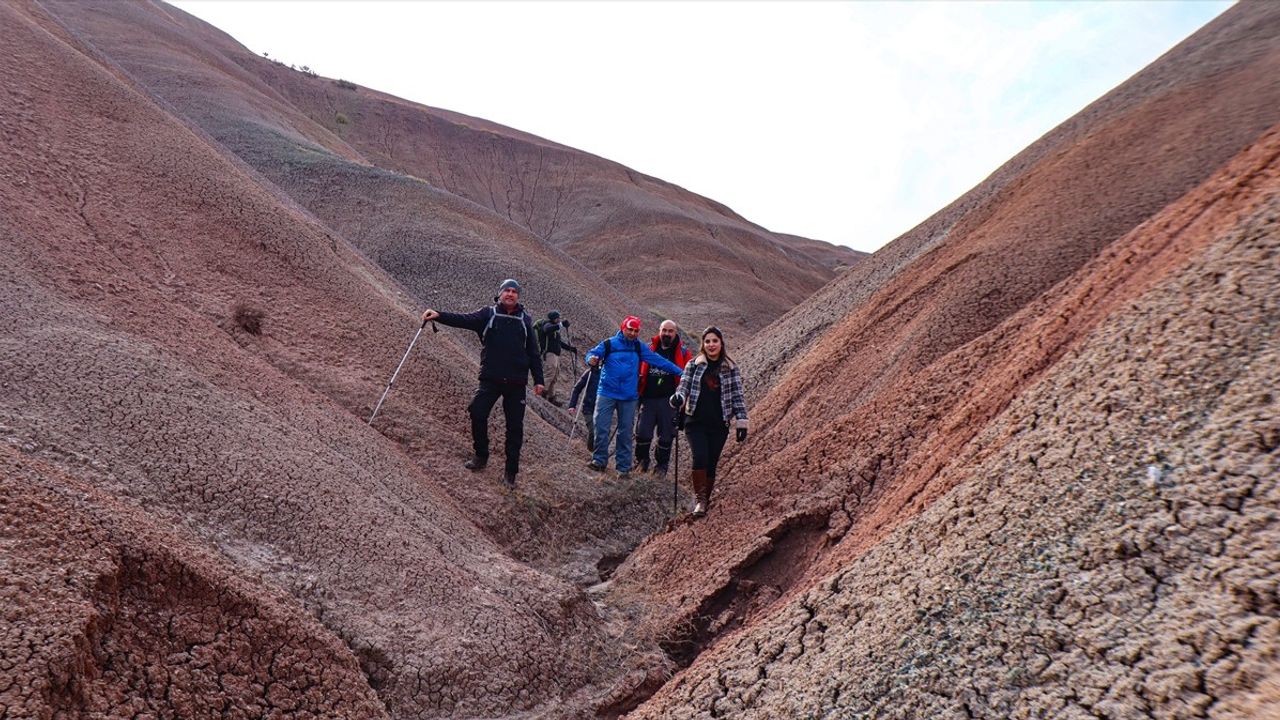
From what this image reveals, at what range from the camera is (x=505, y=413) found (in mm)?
7590

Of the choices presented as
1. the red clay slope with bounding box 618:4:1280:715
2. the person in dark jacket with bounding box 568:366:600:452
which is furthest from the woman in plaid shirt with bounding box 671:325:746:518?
the person in dark jacket with bounding box 568:366:600:452

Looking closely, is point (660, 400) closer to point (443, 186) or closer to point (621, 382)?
point (621, 382)

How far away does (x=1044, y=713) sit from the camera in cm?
256

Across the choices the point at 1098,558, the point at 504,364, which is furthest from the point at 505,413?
the point at 1098,558

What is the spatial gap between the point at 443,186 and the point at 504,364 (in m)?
37.1

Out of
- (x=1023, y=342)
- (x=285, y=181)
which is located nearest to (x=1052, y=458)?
(x=1023, y=342)

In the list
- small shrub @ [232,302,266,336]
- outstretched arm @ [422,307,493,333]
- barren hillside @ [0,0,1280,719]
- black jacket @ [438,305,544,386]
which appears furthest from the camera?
small shrub @ [232,302,266,336]

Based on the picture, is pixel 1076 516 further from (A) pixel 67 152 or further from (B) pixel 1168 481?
(A) pixel 67 152

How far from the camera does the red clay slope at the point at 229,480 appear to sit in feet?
11.0

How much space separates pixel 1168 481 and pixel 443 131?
48.2 m

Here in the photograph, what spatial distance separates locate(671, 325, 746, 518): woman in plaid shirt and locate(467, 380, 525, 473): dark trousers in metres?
1.68

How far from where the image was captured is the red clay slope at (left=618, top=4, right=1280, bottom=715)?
4949mm

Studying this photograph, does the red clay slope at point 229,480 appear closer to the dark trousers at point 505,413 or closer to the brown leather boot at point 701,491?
the dark trousers at point 505,413

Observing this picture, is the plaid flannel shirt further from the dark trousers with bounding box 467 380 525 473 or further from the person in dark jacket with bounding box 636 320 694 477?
the person in dark jacket with bounding box 636 320 694 477
